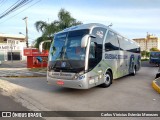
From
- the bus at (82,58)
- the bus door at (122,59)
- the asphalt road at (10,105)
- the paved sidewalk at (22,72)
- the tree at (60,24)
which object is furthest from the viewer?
the tree at (60,24)

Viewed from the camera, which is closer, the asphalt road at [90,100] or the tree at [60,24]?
the asphalt road at [90,100]

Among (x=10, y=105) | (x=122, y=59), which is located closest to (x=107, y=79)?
(x=122, y=59)

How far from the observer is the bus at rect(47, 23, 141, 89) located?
24.4 ft

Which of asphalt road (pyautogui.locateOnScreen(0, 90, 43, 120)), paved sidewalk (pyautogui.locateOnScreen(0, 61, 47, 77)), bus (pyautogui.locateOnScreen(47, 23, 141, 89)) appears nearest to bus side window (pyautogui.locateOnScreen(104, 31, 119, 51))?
bus (pyautogui.locateOnScreen(47, 23, 141, 89))

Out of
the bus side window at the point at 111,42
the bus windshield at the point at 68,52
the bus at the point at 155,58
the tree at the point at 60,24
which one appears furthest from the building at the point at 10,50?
the bus windshield at the point at 68,52

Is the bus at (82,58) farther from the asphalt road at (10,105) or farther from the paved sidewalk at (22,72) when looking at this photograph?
the paved sidewalk at (22,72)

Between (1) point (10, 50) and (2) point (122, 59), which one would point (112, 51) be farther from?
(1) point (10, 50)

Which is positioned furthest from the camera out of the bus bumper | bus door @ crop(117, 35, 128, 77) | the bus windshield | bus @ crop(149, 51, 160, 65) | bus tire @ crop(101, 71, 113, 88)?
bus @ crop(149, 51, 160, 65)

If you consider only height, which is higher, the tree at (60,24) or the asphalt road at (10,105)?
the tree at (60,24)

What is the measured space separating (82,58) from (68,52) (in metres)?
0.72

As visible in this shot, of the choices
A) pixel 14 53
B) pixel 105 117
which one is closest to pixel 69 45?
pixel 105 117

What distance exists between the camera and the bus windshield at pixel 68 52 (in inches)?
298

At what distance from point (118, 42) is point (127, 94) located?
4027 mm

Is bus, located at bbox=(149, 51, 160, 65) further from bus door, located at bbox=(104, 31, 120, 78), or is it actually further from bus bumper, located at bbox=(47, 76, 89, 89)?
bus bumper, located at bbox=(47, 76, 89, 89)
